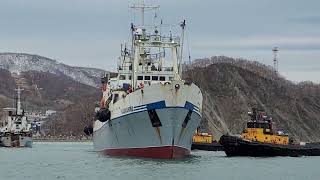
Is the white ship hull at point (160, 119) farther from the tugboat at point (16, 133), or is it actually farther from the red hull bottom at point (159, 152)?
the tugboat at point (16, 133)

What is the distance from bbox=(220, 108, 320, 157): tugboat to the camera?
267 ft

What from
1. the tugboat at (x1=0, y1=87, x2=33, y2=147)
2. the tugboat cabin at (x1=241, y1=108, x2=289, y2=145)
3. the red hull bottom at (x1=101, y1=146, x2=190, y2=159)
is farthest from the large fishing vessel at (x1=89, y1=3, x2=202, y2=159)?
the tugboat at (x1=0, y1=87, x2=33, y2=147)

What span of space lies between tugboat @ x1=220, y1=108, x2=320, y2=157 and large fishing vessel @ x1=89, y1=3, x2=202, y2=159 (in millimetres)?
10864

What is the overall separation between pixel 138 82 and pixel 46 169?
733 inches

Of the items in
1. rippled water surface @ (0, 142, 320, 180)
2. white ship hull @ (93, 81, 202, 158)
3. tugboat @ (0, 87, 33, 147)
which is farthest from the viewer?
tugboat @ (0, 87, 33, 147)

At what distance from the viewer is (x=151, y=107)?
64.1 metres

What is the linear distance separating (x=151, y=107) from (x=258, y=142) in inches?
833

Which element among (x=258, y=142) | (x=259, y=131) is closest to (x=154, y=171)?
(x=258, y=142)

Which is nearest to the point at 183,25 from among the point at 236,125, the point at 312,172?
the point at 312,172

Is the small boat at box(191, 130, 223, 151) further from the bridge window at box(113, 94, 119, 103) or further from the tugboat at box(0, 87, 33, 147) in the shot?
the tugboat at box(0, 87, 33, 147)

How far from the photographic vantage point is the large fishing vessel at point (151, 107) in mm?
63688

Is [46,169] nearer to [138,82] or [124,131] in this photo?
[124,131]

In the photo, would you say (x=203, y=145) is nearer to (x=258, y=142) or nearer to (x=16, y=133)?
(x=258, y=142)

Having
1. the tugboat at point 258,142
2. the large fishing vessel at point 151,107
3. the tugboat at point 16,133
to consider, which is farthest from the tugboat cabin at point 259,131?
the tugboat at point 16,133
